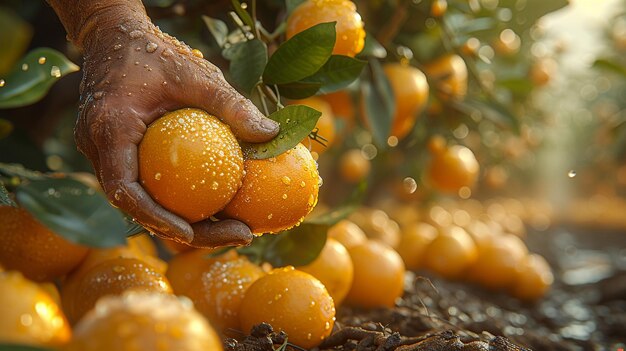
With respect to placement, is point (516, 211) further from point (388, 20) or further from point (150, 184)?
point (150, 184)

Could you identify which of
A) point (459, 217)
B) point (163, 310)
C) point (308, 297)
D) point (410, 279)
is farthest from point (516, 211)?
point (163, 310)

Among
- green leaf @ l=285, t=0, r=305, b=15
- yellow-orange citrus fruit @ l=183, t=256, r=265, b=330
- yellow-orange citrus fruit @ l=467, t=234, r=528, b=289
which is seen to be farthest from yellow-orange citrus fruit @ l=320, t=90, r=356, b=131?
yellow-orange citrus fruit @ l=467, t=234, r=528, b=289

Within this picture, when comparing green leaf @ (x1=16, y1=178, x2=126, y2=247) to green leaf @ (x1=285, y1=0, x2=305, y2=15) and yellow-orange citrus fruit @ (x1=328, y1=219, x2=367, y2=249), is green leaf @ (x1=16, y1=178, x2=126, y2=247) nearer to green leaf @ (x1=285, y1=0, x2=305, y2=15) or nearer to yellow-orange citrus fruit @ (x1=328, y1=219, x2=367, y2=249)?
green leaf @ (x1=285, y1=0, x2=305, y2=15)

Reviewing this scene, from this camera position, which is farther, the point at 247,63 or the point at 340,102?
the point at 340,102

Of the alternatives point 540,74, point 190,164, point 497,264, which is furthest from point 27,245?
point 540,74

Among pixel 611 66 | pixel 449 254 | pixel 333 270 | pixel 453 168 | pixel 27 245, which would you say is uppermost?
pixel 611 66

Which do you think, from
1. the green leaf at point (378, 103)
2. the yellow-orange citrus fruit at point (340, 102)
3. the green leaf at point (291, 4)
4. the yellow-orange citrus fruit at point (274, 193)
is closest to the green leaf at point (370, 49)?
the green leaf at point (378, 103)

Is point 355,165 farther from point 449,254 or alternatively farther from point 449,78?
point 449,78
